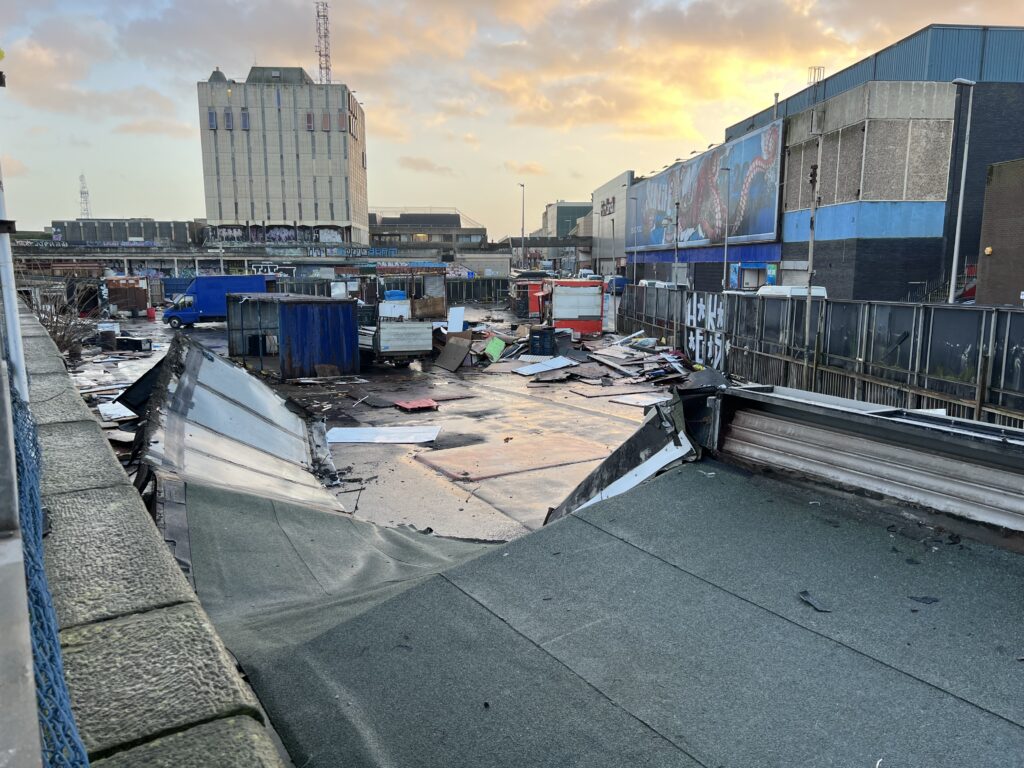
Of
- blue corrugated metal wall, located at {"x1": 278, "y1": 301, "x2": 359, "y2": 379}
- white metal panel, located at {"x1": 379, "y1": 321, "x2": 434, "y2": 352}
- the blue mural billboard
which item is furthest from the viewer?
the blue mural billboard

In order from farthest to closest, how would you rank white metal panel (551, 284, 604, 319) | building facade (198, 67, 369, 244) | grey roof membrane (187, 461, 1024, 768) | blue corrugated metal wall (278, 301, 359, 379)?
1. building facade (198, 67, 369, 244)
2. white metal panel (551, 284, 604, 319)
3. blue corrugated metal wall (278, 301, 359, 379)
4. grey roof membrane (187, 461, 1024, 768)

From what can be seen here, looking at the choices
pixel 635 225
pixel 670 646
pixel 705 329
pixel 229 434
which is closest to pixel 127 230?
pixel 635 225

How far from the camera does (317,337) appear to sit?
77.1ft

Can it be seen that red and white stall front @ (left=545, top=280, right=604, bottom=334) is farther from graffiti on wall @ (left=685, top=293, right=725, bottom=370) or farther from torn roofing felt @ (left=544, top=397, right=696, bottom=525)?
torn roofing felt @ (left=544, top=397, right=696, bottom=525)

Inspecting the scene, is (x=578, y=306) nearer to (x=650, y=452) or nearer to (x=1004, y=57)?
(x=650, y=452)

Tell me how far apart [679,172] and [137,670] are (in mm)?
65222

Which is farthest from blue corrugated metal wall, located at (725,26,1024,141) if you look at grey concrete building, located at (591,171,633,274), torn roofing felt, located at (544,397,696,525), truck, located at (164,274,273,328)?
torn roofing felt, located at (544,397,696,525)

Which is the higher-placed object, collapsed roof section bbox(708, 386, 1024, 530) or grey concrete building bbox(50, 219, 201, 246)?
grey concrete building bbox(50, 219, 201, 246)

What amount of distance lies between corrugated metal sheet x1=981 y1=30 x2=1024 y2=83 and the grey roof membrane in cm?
5218

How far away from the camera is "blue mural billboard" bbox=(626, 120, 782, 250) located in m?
45.7

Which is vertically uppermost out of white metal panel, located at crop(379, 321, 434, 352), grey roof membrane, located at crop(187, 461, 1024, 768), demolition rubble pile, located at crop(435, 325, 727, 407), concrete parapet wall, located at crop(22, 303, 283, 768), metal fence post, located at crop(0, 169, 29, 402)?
metal fence post, located at crop(0, 169, 29, 402)

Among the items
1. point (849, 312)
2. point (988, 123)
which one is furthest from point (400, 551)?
point (988, 123)

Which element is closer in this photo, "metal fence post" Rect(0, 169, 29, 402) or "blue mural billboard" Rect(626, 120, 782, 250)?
"metal fence post" Rect(0, 169, 29, 402)

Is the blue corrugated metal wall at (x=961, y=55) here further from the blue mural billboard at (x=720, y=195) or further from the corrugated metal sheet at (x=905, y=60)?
the blue mural billboard at (x=720, y=195)
